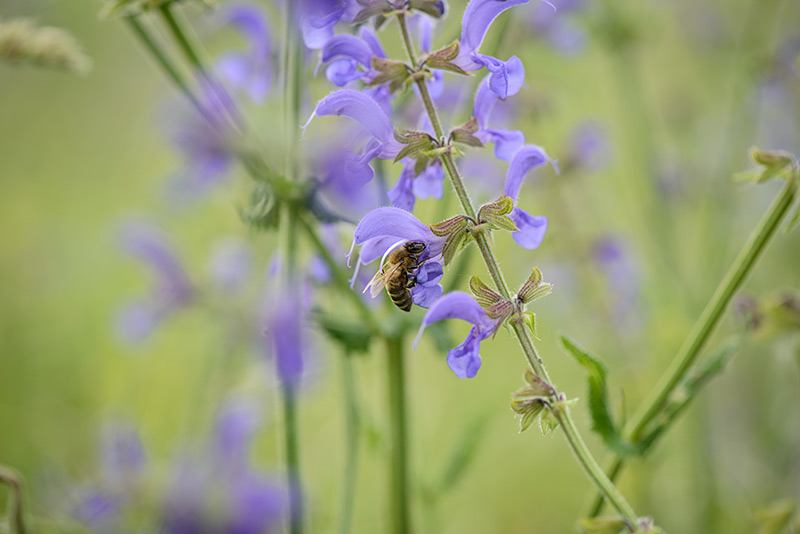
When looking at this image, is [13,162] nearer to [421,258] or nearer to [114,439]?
[114,439]

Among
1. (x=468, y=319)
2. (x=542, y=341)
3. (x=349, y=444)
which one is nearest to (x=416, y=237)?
(x=468, y=319)

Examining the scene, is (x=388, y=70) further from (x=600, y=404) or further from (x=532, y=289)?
(x=600, y=404)

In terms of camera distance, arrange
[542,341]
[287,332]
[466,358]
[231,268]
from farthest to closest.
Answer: [542,341] < [231,268] < [287,332] < [466,358]

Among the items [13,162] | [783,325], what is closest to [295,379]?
[783,325]

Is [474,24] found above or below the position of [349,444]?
above

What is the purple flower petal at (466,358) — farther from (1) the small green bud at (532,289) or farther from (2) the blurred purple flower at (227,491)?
(2) the blurred purple flower at (227,491)

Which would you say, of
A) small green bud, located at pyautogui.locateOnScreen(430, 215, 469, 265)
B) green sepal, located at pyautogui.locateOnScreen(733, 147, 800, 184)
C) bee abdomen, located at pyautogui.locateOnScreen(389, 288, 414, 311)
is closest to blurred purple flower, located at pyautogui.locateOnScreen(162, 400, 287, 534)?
bee abdomen, located at pyautogui.locateOnScreen(389, 288, 414, 311)

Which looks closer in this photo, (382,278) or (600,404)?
(382,278)
